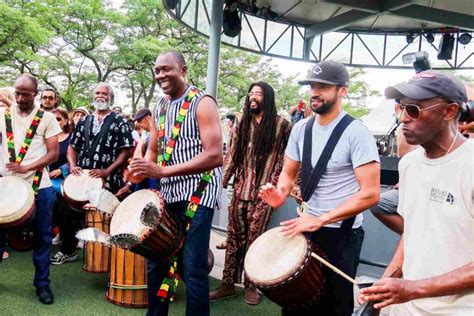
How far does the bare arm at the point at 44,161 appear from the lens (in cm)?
410

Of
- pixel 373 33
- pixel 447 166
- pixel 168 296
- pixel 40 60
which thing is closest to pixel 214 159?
pixel 168 296

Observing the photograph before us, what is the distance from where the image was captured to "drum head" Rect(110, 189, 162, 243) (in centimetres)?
287

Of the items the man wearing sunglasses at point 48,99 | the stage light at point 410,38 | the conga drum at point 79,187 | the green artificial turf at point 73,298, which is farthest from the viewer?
the stage light at point 410,38

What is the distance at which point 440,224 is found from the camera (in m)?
1.66

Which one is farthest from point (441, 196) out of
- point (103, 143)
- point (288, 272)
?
point (103, 143)

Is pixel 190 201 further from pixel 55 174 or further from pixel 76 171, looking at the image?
pixel 55 174

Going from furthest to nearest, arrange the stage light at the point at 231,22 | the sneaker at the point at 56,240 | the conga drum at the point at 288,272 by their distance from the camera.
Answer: the stage light at the point at 231,22 < the sneaker at the point at 56,240 < the conga drum at the point at 288,272

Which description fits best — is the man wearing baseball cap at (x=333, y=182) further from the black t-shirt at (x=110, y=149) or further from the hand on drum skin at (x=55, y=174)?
the hand on drum skin at (x=55, y=174)

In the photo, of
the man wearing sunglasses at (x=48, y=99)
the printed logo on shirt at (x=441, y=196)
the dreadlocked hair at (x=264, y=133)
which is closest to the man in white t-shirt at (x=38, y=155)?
the man wearing sunglasses at (x=48, y=99)

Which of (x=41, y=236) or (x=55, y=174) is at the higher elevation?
(x=55, y=174)

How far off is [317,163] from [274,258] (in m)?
0.59

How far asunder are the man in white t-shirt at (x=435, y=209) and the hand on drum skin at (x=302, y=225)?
65 centimetres

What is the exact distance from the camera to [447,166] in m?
1.67

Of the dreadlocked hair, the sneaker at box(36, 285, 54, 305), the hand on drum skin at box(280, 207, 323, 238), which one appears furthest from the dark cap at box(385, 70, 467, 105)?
the sneaker at box(36, 285, 54, 305)
